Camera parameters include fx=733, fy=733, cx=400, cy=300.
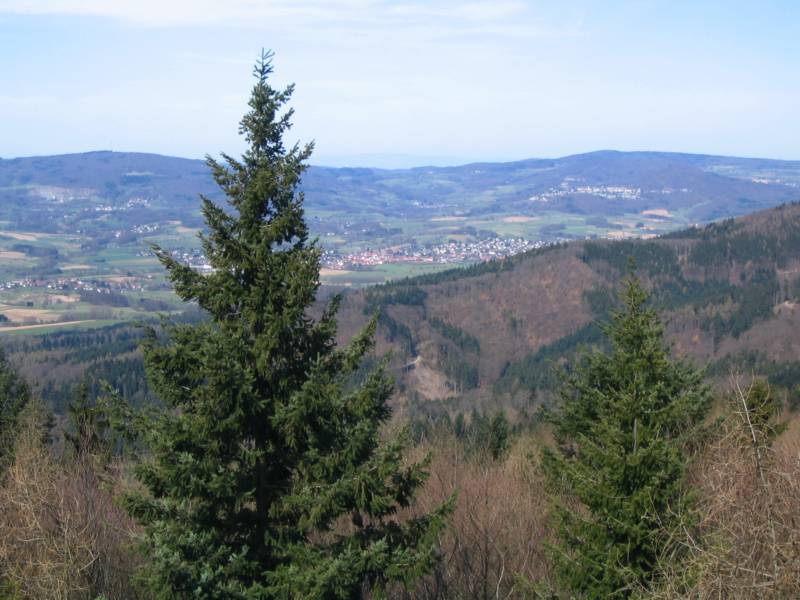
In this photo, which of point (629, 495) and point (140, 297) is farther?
point (140, 297)

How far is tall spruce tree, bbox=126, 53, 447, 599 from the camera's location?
8828 millimetres

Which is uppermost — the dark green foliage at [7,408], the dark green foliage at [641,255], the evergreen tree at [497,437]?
the dark green foliage at [7,408]

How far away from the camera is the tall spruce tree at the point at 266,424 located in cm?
883

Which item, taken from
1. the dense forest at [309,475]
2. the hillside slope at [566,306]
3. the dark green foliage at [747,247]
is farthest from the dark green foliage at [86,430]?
the dark green foliage at [747,247]

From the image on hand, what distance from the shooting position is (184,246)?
18538 cm

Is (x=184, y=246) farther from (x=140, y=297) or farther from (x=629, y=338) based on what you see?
(x=629, y=338)

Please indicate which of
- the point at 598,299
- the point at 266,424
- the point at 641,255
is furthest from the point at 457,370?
the point at 266,424

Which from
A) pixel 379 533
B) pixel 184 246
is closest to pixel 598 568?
pixel 379 533

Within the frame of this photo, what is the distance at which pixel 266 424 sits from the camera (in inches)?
377

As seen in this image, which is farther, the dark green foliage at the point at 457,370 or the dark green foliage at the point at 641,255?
the dark green foliage at the point at 641,255

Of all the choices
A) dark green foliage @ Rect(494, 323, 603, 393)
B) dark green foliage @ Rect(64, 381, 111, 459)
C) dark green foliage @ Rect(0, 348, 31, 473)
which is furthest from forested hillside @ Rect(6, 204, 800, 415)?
dark green foliage @ Rect(0, 348, 31, 473)

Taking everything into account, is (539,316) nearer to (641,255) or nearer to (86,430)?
(641,255)

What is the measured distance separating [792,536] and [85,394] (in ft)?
91.5

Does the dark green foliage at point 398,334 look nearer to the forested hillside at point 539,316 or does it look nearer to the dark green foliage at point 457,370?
the forested hillside at point 539,316
